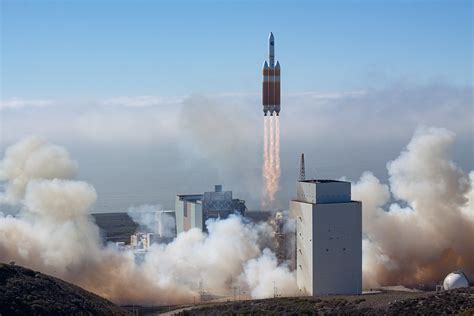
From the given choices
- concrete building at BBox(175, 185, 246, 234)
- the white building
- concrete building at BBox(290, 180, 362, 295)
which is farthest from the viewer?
the white building

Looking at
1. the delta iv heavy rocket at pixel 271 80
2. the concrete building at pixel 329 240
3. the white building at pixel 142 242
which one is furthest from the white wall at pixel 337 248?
the white building at pixel 142 242

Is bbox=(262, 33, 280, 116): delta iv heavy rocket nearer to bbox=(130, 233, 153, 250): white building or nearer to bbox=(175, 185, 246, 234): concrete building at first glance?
bbox=(175, 185, 246, 234): concrete building

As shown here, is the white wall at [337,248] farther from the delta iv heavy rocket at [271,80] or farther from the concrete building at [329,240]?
the delta iv heavy rocket at [271,80]

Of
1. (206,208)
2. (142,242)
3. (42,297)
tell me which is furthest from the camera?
(142,242)

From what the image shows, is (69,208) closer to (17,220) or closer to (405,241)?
(17,220)

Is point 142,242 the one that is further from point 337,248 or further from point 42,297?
point 42,297

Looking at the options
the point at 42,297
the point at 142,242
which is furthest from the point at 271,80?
the point at 42,297

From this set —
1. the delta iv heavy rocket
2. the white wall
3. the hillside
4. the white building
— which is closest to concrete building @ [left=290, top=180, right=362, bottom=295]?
the white wall
